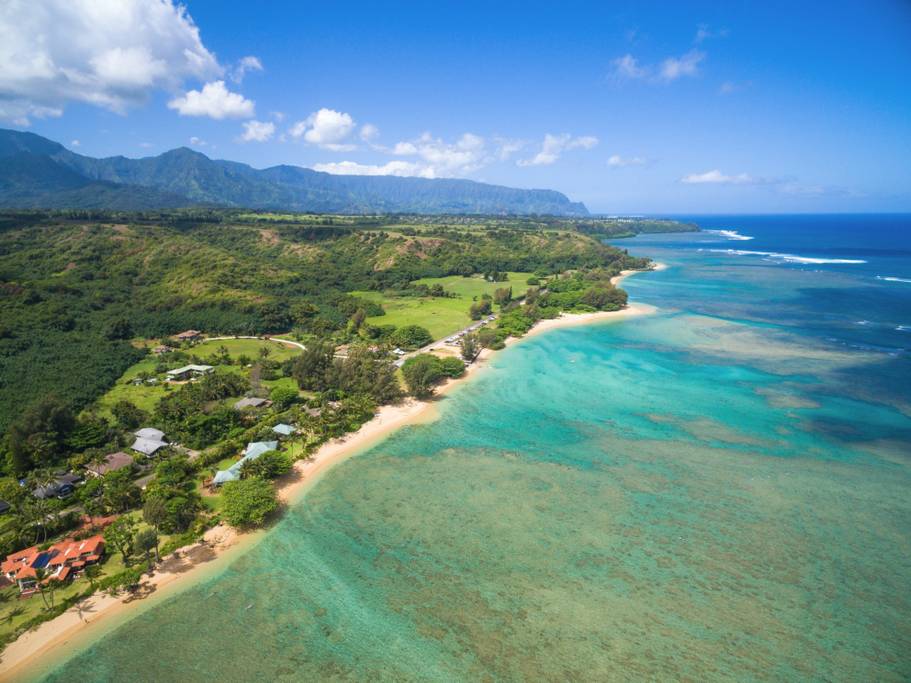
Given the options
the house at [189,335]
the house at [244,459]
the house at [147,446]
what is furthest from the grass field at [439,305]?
the house at [147,446]

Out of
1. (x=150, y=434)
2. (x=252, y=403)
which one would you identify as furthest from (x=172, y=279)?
(x=150, y=434)

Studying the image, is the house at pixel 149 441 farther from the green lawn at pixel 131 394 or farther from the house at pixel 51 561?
the house at pixel 51 561

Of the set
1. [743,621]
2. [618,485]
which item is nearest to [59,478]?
[618,485]

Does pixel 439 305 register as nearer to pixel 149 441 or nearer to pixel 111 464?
pixel 149 441

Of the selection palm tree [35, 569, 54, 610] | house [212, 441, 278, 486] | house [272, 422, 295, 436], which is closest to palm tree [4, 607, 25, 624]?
palm tree [35, 569, 54, 610]

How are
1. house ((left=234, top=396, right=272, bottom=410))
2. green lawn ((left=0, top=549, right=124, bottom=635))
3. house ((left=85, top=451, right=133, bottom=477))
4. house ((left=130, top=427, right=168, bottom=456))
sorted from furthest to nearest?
house ((left=234, top=396, right=272, bottom=410))
house ((left=130, top=427, right=168, bottom=456))
house ((left=85, top=451, right=133, bottom=477))
green lawn ((left=0, top=549, right=124, bottom=635))

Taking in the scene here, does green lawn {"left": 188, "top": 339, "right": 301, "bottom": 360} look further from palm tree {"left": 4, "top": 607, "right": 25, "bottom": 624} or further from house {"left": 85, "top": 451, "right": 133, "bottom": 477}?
palm tree {"left": 4, "top": 607, "right": 25, "bottom": 624}

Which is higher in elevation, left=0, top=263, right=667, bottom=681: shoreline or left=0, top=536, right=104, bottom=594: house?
left=0, top=536, right=104, bottom=594: house
